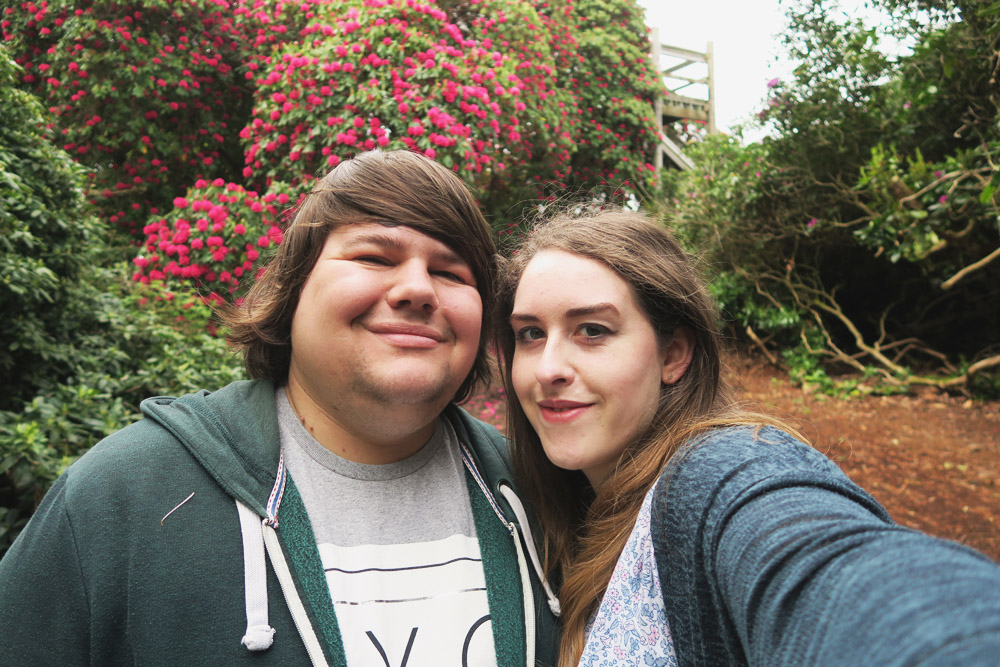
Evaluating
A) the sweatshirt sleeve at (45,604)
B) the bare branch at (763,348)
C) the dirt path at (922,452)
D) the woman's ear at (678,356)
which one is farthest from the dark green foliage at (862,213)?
the sweatshirt sleeve at (45,604)

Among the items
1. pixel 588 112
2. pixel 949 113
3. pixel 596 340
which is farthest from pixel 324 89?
pixel 949 113

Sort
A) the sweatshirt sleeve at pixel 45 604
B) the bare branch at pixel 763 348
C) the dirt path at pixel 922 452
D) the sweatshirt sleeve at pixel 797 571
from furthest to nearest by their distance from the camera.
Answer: the bare branch at pixel 763 348, the dirt path at pixel 922 452, the sweatshirt sleeve at pixel 45 604, the sweatshirt sleeve at pixel 797 571

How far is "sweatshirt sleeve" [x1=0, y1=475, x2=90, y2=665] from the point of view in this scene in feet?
3.43

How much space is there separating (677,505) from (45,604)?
114cm

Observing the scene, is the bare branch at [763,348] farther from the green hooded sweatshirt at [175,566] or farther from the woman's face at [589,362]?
the green hooded sweatshirt at [175,566]

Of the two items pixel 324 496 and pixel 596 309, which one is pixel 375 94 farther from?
pixel 324 496

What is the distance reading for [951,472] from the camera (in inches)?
187

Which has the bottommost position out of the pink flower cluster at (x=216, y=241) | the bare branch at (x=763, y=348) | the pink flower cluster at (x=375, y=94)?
the bare branch at (x=763, y=348)

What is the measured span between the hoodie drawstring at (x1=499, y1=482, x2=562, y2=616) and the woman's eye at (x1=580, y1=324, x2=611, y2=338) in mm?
496

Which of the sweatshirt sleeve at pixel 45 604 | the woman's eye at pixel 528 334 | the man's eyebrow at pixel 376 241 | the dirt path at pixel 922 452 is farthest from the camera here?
the dirt path at pixel 922 452

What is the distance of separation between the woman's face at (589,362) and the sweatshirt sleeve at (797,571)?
31 centimetres

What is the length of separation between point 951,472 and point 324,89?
5.89m

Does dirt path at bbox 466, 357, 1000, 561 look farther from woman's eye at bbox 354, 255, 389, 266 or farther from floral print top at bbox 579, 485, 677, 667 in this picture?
woman's eye at bbox 354, 255, 389, 266

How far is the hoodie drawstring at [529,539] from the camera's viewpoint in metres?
1.45
